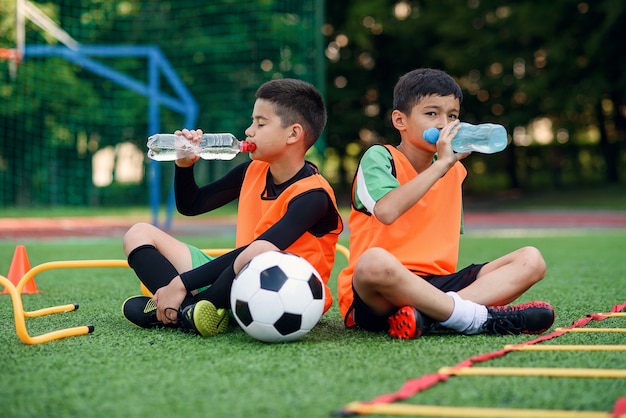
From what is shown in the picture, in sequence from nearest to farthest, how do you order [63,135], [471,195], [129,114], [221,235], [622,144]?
1. [221,235]
2. [63,135]
3. [129,114]
4. [622,144]
5. [471,195]

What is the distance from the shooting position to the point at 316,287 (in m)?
3.04

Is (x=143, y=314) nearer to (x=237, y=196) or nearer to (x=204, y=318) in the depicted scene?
(x=204, y=318)

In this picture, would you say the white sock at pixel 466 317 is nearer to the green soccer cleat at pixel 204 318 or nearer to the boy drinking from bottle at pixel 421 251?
the boy drinking from bottle at pixel 421 251

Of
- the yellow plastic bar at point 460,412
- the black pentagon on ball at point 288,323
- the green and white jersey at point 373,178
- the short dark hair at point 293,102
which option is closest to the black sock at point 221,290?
the black pentagon on ball at point 288,323

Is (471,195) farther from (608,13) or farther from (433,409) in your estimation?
(433,409)

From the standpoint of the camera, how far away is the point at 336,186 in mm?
25719

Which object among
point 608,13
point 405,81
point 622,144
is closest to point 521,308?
point 405,81

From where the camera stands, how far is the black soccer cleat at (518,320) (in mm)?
3129

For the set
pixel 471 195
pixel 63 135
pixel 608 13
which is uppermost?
pixel 608 13

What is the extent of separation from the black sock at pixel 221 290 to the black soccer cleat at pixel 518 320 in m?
1.02

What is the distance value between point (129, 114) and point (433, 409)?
17.4m

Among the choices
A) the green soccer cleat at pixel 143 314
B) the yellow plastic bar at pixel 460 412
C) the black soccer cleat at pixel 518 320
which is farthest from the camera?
the green soccer cleat at pixel 143 314

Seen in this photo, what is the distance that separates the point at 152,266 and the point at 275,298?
2.46ft

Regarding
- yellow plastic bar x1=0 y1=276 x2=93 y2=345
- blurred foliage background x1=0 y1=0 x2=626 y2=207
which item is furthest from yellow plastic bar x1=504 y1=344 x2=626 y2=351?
blurred foliage background x1=0 y1=0 x2=626 y2=207
